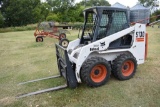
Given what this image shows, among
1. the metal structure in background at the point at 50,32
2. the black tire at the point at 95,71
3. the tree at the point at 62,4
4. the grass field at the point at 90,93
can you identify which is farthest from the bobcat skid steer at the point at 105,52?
the tree at the point at 62,4

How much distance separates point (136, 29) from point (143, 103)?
78.7 inches

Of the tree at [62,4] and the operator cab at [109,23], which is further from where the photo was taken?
the tree at [62,4]

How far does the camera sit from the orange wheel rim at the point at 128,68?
465cm

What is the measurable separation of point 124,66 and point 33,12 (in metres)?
37.8

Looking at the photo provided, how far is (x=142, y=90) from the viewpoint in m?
4.07

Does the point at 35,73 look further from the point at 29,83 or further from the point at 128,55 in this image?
the point at 128,55

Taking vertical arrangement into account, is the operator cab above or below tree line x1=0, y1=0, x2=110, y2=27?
below

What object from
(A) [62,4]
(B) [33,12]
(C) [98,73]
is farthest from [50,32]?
(A) [62,4]

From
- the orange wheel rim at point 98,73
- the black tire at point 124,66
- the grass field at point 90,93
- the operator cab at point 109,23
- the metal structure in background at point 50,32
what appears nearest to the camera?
the grass field at point 90,93

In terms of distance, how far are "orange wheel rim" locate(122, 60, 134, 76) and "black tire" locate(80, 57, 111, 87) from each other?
1.94 feet

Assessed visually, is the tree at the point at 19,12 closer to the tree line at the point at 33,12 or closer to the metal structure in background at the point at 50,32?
the tree line at the point at 33,12

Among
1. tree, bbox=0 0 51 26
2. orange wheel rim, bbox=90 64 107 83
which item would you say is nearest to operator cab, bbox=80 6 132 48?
orange wheel rim, bbox=90 64 107 83

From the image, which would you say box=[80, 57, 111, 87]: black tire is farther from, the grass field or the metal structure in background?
the metal structure in background

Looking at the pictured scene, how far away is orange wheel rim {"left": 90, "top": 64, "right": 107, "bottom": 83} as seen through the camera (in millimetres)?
4191
